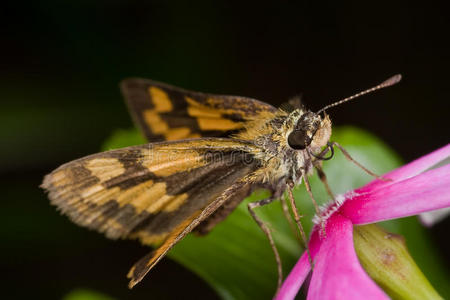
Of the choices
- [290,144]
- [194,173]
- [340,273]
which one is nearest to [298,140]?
[290,144]

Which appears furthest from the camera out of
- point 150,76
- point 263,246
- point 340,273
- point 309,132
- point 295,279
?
point 150,76

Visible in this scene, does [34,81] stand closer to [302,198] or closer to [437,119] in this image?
[302,198]

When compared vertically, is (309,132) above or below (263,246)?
above

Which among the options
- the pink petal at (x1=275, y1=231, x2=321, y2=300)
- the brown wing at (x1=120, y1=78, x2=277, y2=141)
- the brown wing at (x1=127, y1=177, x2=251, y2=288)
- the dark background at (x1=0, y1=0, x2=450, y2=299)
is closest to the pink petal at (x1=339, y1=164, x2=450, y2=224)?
the pink petal at (x1=275, y1=231, x2=321, y2=300)

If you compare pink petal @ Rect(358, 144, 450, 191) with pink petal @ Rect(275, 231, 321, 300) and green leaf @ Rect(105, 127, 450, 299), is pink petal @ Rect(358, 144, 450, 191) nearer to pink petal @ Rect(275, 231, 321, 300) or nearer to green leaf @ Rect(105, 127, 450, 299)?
pink petal @ Rect(275, 231, 321, 300)

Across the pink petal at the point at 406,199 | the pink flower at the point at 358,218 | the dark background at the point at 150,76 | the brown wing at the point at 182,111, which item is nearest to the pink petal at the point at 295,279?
the pink flower at the point at 358,218

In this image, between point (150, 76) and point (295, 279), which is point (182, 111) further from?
point (150, 76)
